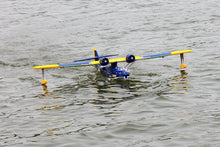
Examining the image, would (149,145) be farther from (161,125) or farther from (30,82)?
(30,82)

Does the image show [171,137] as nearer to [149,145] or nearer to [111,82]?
[149,145]

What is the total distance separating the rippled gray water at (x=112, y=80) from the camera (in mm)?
17219

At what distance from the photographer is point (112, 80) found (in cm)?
2656

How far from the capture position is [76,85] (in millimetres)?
25938

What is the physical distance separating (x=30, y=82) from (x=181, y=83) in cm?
1129

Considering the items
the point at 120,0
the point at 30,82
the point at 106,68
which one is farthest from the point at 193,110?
the point at 120,0

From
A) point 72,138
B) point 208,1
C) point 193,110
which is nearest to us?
point 72,138

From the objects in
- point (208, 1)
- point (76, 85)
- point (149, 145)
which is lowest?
point (149, 145)

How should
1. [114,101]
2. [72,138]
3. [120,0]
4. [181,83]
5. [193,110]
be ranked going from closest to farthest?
[72,138] → [193,110] → [114,101] → [181,83] → [120,0]

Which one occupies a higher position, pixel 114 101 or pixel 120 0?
pixel 120 0

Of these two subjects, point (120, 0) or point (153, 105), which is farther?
point (120, 0)

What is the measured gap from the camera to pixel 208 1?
168ft

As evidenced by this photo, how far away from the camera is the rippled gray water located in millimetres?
17219

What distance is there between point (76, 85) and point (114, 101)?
205 inches
